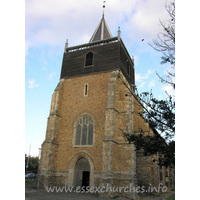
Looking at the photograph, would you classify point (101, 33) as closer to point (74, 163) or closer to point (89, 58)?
point (89, 58)

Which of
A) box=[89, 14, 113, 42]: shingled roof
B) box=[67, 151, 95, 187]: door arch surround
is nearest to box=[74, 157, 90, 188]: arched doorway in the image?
box=[67, 151, 95, 187]: door arch surround

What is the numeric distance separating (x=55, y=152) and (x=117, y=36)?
44.9ft

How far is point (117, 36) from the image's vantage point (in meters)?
19.7

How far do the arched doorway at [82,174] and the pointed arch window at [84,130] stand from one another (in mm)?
1593

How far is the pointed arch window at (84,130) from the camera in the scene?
1650cm

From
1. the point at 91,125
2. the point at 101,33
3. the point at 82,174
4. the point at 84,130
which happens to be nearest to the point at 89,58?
the point at 101,33

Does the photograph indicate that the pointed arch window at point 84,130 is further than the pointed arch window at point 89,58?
No

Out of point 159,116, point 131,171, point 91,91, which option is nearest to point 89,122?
point 91,91

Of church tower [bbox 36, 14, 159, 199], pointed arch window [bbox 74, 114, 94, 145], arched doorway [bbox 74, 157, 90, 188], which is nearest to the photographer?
church tower [bbox 36, 14, 159, 199]

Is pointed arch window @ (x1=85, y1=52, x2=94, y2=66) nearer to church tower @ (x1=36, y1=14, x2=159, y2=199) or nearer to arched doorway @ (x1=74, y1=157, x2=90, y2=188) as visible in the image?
church tower @ (x1=36, y1=14, x2=159, y2=199)

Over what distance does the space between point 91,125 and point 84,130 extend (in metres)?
0.82

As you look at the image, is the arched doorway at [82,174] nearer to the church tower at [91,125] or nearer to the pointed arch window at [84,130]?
the church tower at [91,125]

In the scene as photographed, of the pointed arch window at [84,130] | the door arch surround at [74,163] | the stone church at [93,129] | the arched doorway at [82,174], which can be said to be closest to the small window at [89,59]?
the stone church at [93,129]

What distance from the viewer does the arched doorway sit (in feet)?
52.3
